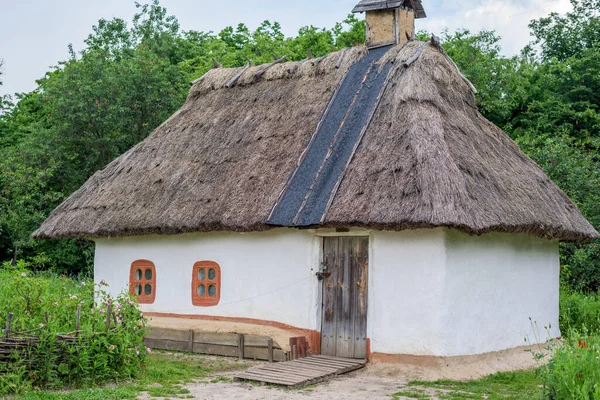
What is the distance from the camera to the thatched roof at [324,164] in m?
11.1

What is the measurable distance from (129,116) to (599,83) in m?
15.4

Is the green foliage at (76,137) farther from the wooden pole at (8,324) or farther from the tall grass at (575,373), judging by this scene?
the tall grass at (575,373)

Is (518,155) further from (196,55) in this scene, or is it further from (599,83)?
(196,55)

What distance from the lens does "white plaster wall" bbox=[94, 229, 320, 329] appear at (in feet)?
40.5

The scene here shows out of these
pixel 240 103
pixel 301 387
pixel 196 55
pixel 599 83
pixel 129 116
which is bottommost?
pixel 301 387

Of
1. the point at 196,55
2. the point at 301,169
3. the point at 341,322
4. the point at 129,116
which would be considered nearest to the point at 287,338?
the point at 341,322

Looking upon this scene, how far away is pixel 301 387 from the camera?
9945mm

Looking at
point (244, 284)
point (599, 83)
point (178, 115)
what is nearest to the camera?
point (244, 284)

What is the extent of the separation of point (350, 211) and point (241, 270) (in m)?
2.91

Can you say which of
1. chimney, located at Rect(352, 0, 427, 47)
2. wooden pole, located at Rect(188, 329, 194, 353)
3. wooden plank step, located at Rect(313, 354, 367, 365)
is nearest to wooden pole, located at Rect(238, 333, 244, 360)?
wooden pole, located at Rect(188, 329, 194, 353)

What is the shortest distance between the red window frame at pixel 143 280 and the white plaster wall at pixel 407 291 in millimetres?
5013

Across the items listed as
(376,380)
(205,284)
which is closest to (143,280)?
(205,284)

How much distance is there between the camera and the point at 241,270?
13211 mm

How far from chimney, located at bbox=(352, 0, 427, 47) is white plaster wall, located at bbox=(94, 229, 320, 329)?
202 inches
